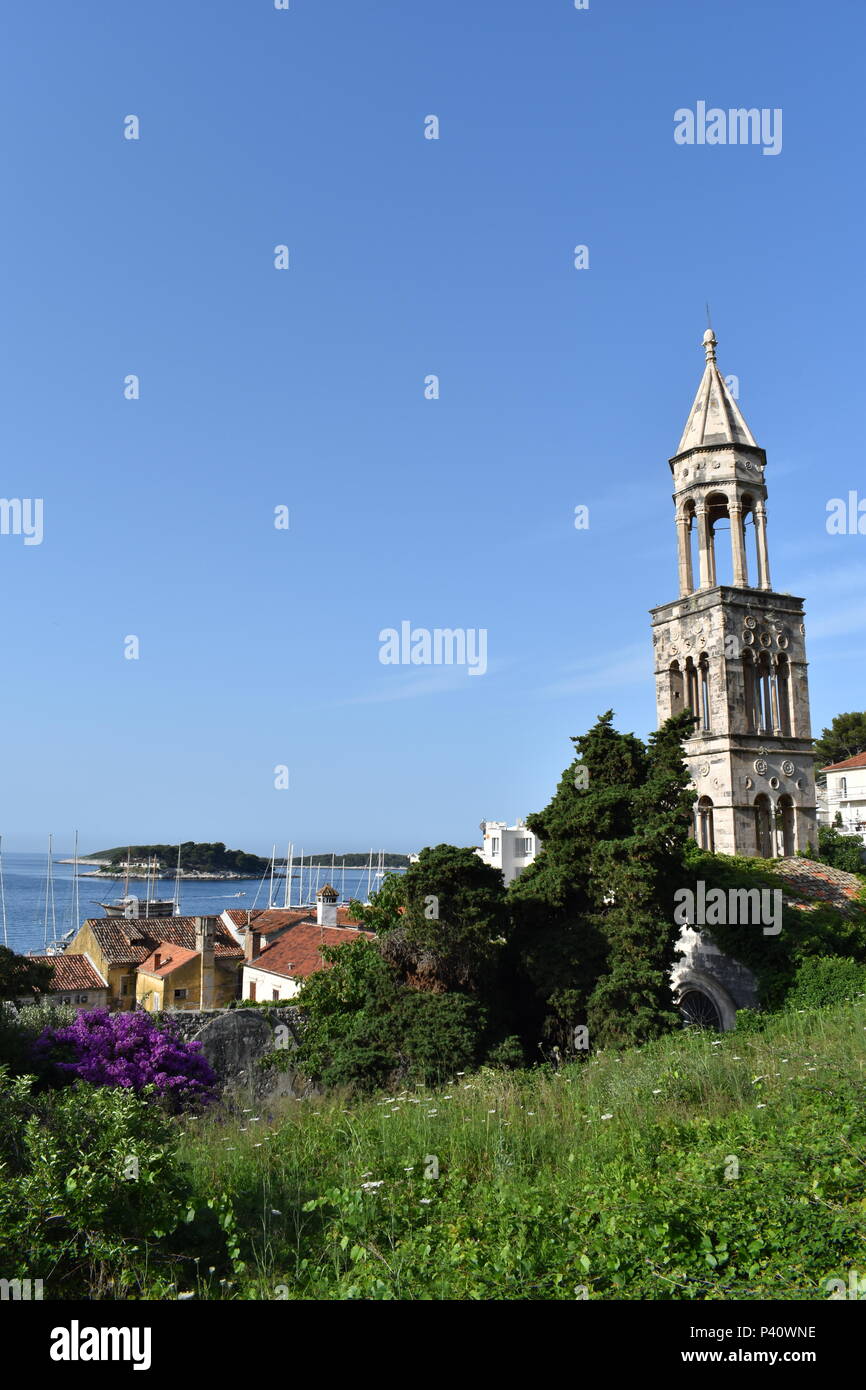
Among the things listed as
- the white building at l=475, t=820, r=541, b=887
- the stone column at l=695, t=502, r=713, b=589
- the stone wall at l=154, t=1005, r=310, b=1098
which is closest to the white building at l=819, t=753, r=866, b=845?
the white building at l=475, t=820, r=541, b=887

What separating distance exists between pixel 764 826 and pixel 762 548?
387 inches

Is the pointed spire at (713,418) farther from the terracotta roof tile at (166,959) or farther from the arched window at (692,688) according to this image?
the terracotta roof tile at (166,959)

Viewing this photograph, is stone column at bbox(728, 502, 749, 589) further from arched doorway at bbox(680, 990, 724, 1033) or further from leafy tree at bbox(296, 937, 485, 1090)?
leafy tree at bbox(296, 937, 485, 1090)

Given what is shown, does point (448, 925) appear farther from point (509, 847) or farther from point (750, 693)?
point (509, 847)

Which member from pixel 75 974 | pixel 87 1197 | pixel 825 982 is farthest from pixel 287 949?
pixel 87 1197

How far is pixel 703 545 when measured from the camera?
103 feet

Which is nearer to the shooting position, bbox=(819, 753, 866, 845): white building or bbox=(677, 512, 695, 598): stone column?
bbox=(677, 512, 695, 598): stone column

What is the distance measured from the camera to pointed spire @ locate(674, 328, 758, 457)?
3172cm

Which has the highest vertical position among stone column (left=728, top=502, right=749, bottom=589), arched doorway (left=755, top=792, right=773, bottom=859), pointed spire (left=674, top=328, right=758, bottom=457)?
pointed spire (left=674, top=328, right=758, bottom=457)

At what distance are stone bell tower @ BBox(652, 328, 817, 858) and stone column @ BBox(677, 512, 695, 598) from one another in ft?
0.12

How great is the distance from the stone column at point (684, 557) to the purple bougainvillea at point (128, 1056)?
74.1 feet
